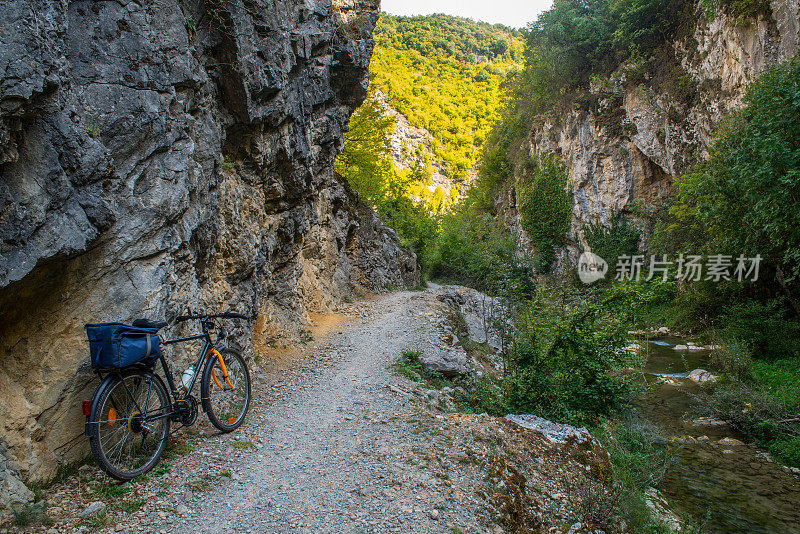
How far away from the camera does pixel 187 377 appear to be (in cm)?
421

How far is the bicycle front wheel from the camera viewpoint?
4.37 m

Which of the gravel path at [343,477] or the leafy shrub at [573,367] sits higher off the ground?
the leafy shrub at [573,367]

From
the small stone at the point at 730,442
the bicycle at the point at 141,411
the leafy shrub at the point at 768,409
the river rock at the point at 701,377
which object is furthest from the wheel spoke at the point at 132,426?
the river rock at the point at 701,377

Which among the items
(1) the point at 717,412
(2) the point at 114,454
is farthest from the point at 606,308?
(2) the point at 114,454

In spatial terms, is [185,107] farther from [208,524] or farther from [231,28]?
[208,524]

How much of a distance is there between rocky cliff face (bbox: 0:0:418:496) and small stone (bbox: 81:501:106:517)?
516 mm

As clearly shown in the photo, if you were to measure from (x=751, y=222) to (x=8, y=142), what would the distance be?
14377 mm

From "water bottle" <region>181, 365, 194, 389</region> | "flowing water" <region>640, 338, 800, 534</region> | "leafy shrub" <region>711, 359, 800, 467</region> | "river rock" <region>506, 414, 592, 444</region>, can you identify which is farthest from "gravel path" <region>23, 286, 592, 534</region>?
"leafy shrub" <region>711, 359, 800, 467</region>

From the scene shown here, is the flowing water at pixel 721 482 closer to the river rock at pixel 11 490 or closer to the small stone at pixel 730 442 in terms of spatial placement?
the small stone at pixel 730 442

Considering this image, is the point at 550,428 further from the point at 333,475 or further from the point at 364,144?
the point at 364,144

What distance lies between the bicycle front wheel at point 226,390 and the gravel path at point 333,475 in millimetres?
203

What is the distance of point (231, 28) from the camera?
6.91 metres

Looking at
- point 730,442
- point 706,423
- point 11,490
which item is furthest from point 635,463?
point 11,490

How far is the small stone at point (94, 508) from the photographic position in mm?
2869
